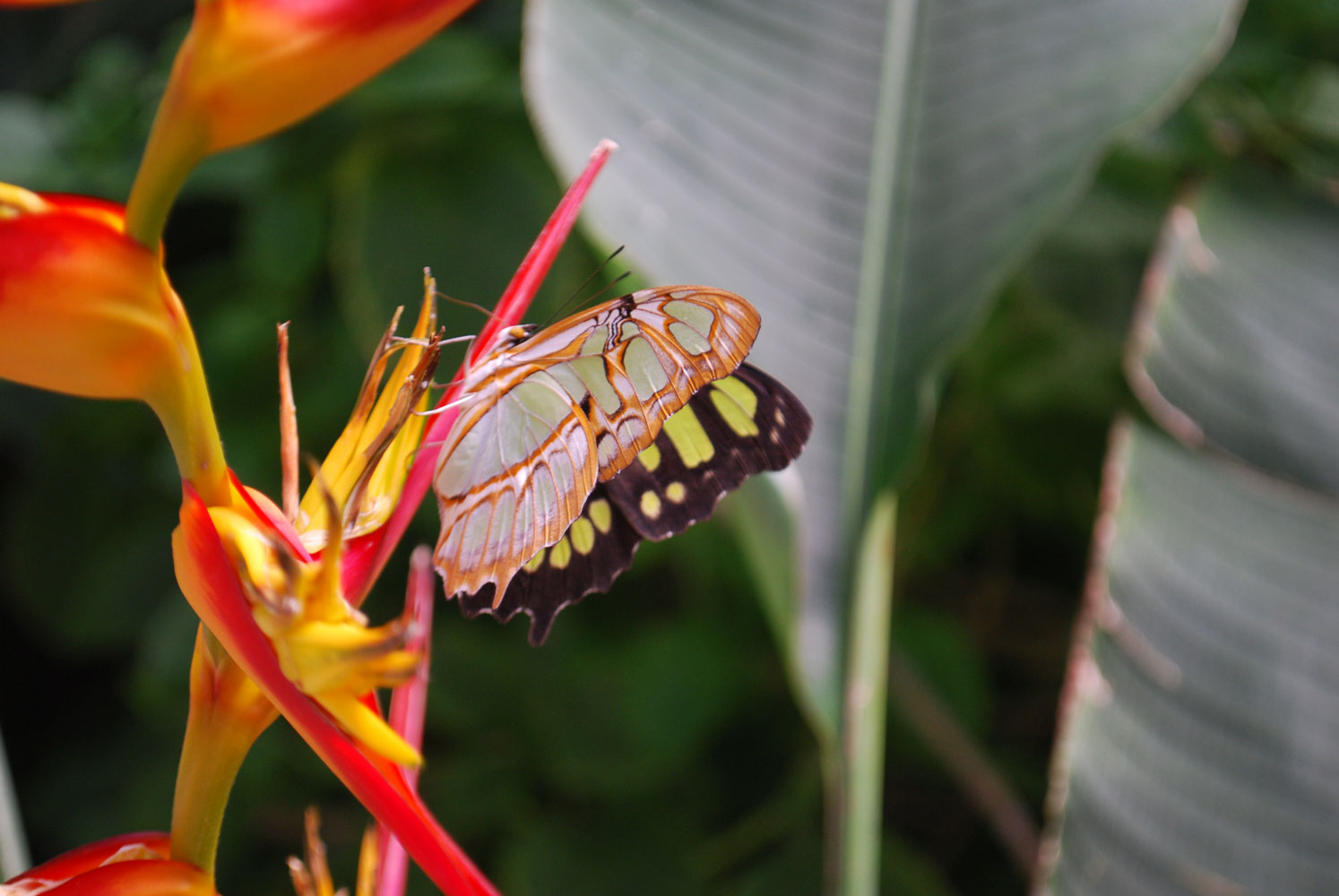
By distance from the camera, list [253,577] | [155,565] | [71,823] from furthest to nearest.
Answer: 1. [71,823]
2. [155,565]
3. [253,577]

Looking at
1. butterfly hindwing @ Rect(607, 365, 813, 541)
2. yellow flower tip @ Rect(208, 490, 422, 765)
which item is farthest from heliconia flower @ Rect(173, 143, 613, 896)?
butterfly hindwing @ Rect(607, 365, 813, 541)

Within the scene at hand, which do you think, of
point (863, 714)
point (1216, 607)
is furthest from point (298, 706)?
point (1216, 607)

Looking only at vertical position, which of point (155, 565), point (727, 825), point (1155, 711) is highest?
point (1155, 711)

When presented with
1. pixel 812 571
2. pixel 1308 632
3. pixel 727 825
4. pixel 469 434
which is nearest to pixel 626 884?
pixel 727 825

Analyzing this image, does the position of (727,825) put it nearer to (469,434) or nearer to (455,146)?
(455,146)

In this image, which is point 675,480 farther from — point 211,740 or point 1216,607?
point 1216,607
